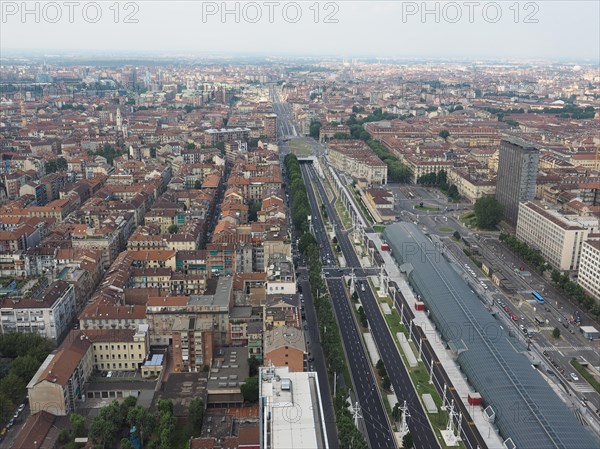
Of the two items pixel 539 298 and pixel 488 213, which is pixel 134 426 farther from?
pixel 488 213

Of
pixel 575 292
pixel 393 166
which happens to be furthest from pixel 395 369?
pixel 393 166

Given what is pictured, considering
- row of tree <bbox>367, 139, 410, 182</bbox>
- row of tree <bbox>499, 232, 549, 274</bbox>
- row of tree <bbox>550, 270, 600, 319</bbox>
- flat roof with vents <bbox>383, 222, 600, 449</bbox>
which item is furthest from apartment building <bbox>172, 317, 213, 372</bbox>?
row of tree <bbox>367, 139, 410, 182</bbox>

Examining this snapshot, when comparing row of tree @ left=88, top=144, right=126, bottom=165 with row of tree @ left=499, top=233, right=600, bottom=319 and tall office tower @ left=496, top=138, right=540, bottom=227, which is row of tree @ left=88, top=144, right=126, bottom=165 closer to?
tall office tower @ left=496, top=138, right=540, bottom=227

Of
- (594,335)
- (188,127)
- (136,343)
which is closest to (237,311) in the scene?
(136,343)

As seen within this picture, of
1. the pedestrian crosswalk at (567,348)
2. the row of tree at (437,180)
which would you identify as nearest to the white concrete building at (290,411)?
the pedestrian crosswalk at (567,348)

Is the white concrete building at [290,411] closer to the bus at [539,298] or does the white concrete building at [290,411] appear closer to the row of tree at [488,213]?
the bus at [539,298]
